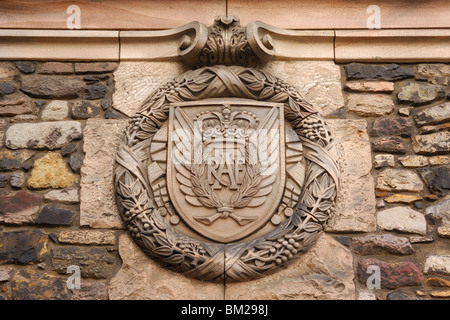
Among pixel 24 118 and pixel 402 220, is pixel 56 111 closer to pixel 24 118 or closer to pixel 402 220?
pixel 24 118

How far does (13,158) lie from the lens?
3281 millimetres

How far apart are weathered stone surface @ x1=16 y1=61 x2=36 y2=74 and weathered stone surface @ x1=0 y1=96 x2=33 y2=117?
0.64 ft

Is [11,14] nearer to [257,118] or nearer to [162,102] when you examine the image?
[162,102]

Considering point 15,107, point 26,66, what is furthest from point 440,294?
Answer: point 26,66

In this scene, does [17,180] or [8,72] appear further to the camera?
[8,72]

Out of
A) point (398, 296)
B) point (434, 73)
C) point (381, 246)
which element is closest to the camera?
point (398, 296)

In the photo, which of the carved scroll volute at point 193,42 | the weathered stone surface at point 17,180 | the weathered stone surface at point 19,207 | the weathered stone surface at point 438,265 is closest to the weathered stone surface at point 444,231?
the weathered stone surface at point 438,265

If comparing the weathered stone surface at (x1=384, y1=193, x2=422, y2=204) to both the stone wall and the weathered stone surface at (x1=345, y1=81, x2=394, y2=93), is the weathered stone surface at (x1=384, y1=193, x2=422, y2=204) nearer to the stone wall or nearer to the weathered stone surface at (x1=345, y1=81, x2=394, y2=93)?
the stone wall

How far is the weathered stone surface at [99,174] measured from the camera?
123 inches

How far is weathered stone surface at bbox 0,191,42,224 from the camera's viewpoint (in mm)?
3133

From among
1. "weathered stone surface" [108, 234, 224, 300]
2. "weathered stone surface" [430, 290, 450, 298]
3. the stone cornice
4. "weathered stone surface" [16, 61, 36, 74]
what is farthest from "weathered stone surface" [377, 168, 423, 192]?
"weathered stone surface" [16, 61, 36, 74]

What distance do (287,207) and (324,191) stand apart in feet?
0.72

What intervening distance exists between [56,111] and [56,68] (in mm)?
296

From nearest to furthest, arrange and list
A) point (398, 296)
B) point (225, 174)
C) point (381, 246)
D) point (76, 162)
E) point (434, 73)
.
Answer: point (398, 296) < point (381, 246) < point (225, 174) < point (76, 162) < point (434, 73)
